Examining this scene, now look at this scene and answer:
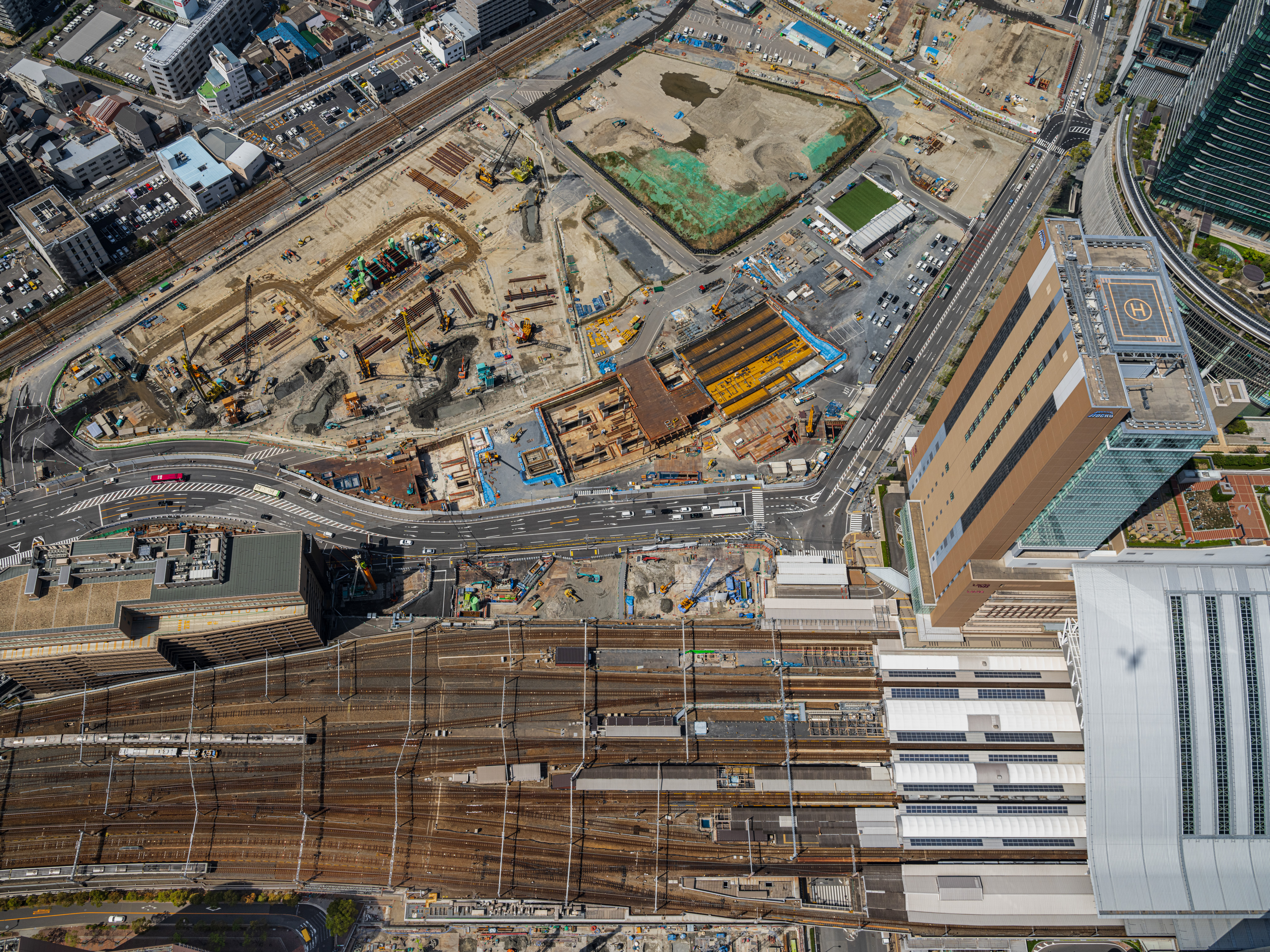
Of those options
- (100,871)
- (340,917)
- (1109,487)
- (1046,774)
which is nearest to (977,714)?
(1046,774)

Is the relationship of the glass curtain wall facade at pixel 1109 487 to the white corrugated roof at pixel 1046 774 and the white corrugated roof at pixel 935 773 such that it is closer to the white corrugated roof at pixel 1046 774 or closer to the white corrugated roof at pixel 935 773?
the white corrugated roof at pixel 1046 774

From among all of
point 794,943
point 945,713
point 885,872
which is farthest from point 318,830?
point 945,713

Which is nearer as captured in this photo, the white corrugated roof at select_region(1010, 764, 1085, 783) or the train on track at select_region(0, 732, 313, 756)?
the white corrugated roof at select_region(1010, 764, 1085, 783)

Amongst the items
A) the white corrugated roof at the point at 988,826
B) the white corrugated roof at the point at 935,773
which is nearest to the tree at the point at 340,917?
the white corrugated roof at the point at 988,826

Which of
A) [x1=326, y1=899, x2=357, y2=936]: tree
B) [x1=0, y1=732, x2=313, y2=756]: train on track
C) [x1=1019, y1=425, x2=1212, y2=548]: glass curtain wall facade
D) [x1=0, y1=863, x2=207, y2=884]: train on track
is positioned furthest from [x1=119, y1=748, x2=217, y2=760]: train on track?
[x1=1019, y1=425, x2=1212, y2=548]: glass curtain wall facade

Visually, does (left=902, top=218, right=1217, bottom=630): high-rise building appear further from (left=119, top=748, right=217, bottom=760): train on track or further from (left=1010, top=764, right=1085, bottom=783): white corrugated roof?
(left=119, top=748, right=217, bottom=760): train on track

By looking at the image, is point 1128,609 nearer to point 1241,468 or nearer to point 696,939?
point 1241,468
